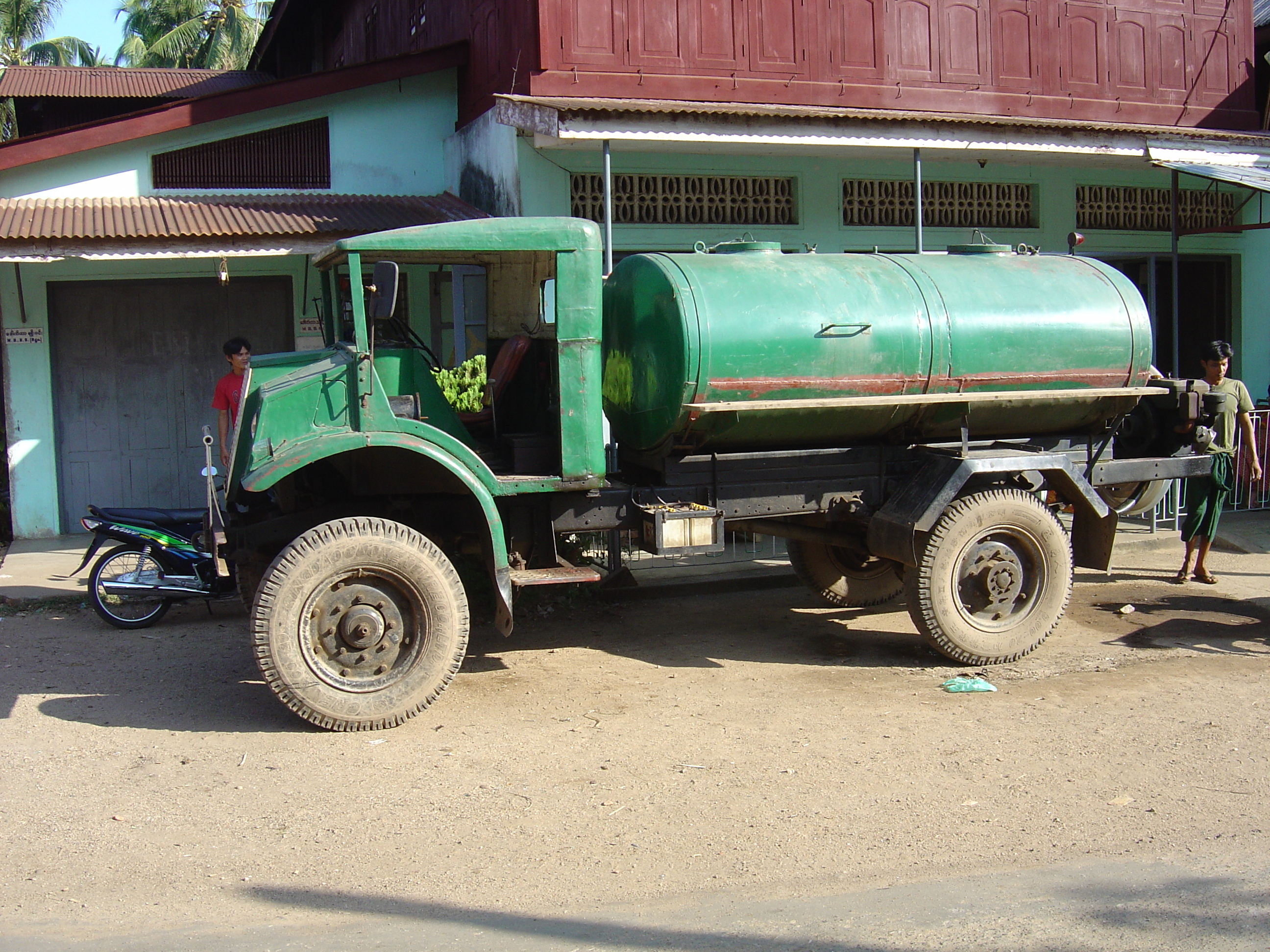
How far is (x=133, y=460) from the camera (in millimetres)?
10711

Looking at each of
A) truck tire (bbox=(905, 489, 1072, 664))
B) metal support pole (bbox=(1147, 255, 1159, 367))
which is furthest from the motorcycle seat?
metal support pole (bbox=(1147, 255, 1159, 367))

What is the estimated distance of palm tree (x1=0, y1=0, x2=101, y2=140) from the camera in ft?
103

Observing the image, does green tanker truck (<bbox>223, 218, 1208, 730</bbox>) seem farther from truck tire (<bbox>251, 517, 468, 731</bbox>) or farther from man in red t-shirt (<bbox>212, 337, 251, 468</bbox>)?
man in red t-shirt (<bbox>212, 337, 251, 468</bbox>)

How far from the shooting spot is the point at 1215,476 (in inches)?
314

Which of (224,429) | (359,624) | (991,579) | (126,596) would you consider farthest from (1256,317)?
(126,596)

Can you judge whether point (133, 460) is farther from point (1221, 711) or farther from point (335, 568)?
point (1221, 711)

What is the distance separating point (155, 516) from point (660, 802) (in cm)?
475

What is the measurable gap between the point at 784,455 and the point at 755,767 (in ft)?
6.87

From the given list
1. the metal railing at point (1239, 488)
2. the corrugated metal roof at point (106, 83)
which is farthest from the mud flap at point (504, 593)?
the corrugated metal roof at point (106, 83)

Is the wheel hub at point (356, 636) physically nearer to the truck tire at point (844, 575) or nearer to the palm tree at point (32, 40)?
the truck tire at point (844, 575)

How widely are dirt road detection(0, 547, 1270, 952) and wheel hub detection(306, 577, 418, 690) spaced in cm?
29

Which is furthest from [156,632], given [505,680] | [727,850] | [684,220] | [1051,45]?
[1051,45]

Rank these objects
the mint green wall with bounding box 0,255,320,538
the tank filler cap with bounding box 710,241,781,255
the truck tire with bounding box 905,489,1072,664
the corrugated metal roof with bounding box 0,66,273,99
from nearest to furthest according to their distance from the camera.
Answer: the truck tire with bounding box 905,489,1072,664
the tank filler cap with bounding box 710,241,781,255
the mint green wall with bounding box 0,255,320,538
the corrugated metal roof with bounding box 0,66,273,99

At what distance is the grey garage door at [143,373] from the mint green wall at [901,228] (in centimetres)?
314
